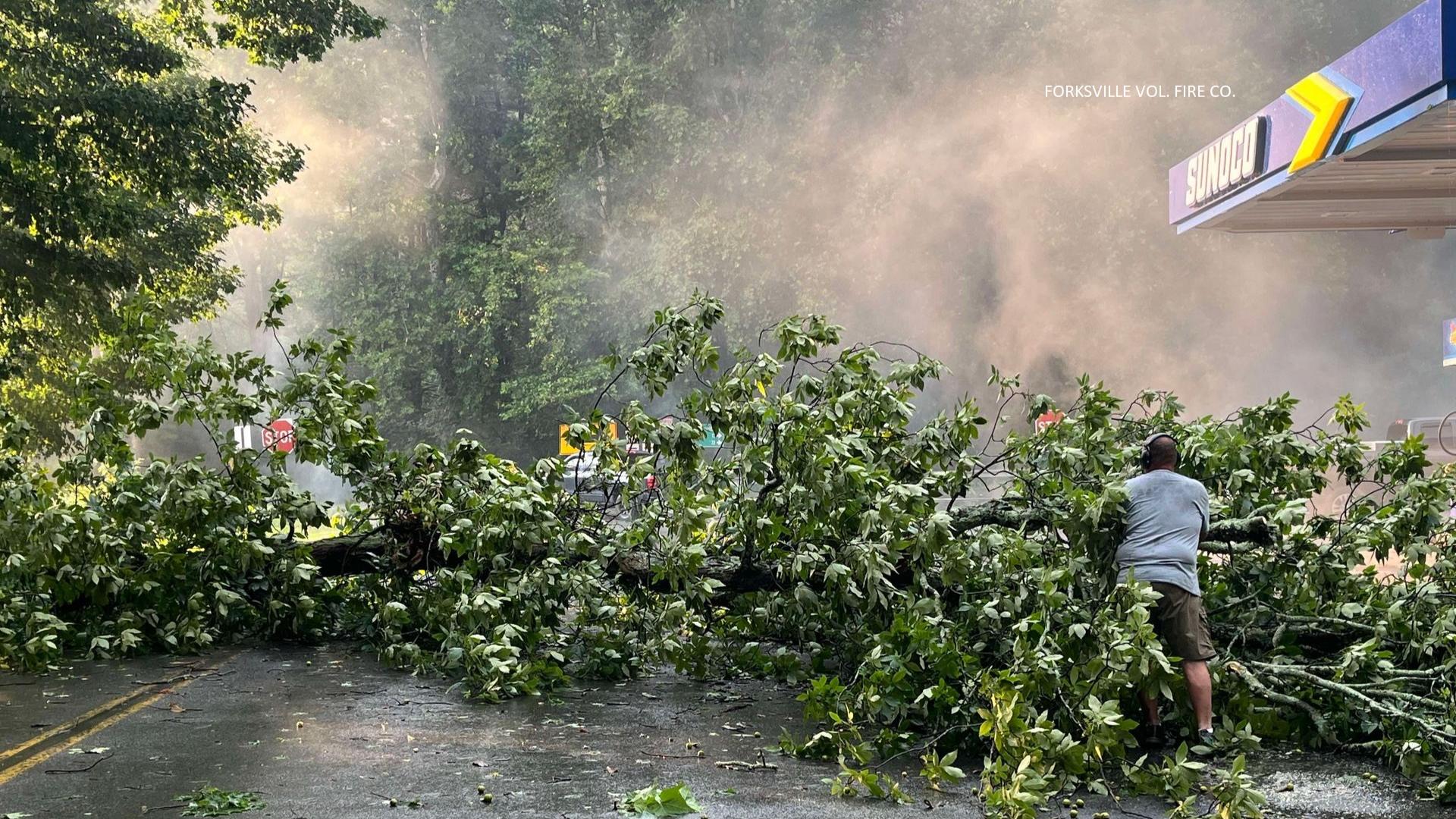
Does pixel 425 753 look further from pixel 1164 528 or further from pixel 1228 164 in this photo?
pixel 1228 164

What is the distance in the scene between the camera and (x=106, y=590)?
30.3 feet

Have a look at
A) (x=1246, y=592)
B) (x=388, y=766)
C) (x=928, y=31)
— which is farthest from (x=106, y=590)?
(x=928, y=31)

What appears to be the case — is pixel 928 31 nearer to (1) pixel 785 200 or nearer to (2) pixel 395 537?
(1) pixel 785 200

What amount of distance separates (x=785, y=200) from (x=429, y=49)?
1424 cm

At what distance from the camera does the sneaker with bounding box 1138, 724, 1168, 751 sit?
6.45m

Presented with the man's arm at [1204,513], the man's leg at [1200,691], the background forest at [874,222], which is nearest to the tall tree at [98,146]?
the man's arm at [1204,513]

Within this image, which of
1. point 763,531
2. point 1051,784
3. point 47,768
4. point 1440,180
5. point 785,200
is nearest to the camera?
point 1051,784

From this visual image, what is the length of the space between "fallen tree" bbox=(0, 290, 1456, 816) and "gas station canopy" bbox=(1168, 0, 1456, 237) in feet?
11.9

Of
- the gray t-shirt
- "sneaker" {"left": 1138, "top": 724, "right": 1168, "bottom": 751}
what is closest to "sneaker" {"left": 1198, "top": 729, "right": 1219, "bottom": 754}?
"sneaker" {"left": 1138, "top": 724, "right": 1168, "bottom": 751}

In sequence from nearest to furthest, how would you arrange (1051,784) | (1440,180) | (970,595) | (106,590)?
1. (1051,784)
2. (970,595)
3. (106,590)
4. (1440,180)

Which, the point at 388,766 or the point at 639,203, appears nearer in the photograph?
the point at 388,766

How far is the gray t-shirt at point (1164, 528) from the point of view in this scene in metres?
6.49

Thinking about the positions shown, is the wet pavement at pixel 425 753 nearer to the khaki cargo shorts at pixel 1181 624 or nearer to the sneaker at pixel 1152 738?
the sneaker at pixel 1152 738

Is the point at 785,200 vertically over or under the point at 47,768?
over
